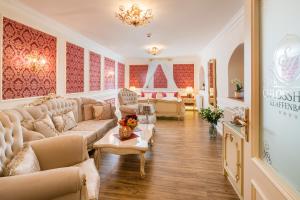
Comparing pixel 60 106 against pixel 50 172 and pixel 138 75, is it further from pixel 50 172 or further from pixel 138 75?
pixel 138 75

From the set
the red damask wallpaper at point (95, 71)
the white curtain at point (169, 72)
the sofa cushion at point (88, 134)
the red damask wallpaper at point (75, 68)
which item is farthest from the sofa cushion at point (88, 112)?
the white curtain at point (169, 72)

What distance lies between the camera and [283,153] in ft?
3.29

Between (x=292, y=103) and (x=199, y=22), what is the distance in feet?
12.2

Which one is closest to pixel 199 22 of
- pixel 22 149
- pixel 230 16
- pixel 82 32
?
pixel 230 16

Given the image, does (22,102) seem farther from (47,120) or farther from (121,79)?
(121,79)

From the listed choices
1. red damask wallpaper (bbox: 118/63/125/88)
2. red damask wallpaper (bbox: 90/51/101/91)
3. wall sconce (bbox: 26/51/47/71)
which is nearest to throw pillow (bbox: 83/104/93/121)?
wall sconce (bbox: 26/51/47/71)

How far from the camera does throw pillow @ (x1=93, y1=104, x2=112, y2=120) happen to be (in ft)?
15.0

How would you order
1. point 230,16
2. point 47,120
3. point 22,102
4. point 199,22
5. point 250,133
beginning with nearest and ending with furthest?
point 250,133 < point 47,120 < point 22,102 < point 230,16 < point 199,22

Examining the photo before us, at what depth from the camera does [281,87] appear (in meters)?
0.99

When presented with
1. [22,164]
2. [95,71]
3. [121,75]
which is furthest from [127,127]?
[121,75]

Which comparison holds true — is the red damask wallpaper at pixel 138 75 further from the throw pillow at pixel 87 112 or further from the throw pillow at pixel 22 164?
the throw pillow at pixel 22 164

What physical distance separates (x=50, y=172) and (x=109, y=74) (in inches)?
258

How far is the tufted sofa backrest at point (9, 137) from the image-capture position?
160 centimetres

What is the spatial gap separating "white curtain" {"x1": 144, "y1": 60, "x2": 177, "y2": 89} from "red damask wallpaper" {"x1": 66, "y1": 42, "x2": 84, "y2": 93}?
4538 millimetres
